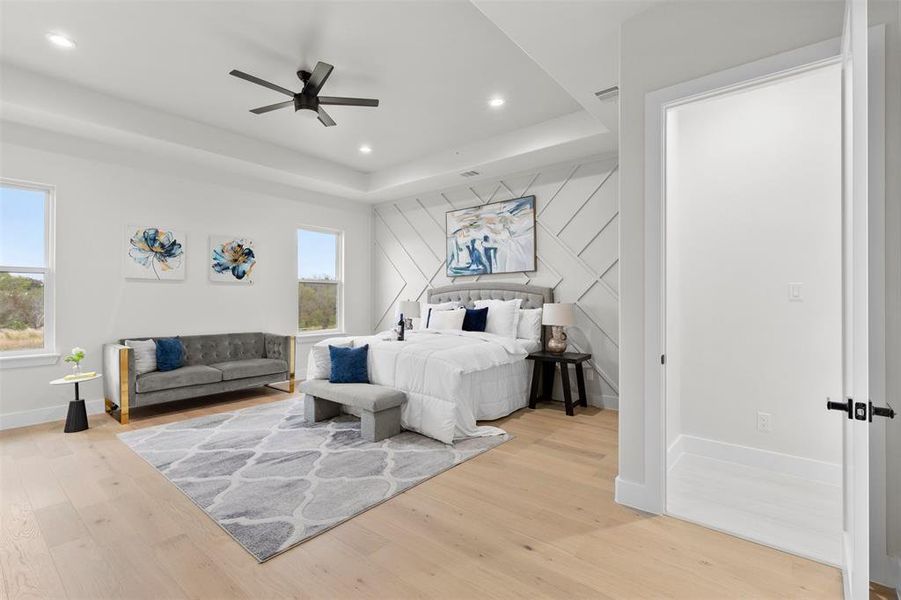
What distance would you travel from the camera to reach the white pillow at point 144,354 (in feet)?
14.1

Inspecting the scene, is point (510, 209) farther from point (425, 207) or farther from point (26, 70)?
point (26, 70)

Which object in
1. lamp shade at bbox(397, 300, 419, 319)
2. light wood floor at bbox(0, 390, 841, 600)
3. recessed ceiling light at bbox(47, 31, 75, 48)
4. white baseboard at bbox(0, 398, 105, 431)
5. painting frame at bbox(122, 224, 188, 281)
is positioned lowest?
light wood floor at bbox(0, 390, 841, 600)

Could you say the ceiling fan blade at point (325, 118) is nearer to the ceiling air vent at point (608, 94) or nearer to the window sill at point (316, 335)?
the ceiling air vent at point (608, 94)

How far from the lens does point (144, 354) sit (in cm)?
436

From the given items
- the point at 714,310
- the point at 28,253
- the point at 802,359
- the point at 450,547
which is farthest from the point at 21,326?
A: the point at 802,359

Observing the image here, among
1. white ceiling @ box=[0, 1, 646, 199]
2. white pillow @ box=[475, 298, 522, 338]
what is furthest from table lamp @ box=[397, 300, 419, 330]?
white ceiling @ box=[0, 1, 646, 199]

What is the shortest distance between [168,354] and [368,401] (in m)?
2.54

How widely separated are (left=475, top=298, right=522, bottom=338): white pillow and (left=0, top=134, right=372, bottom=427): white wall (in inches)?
114

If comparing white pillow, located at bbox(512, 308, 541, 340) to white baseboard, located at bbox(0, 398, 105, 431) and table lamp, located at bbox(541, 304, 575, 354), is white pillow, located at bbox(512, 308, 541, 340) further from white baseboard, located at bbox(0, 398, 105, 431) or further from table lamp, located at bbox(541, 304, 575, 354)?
white baseboard, located at bbox(0, 398, 105, 431)

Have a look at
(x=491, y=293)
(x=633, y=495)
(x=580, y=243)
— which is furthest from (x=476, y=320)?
(x=633, y=495)

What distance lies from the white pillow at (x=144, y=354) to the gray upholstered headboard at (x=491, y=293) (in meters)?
3.29

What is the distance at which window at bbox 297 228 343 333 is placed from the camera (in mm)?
6266

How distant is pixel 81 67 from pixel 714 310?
5348mm

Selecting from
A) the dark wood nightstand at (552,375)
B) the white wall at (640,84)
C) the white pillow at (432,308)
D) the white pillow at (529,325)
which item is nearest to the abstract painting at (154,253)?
the white pillow at (432,308)
